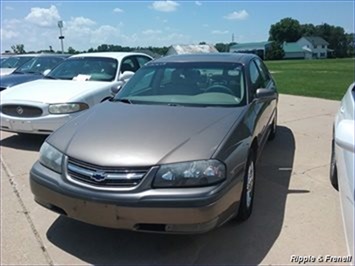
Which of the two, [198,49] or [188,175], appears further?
[198,49]

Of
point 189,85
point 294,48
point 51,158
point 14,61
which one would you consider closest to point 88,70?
point 189,85

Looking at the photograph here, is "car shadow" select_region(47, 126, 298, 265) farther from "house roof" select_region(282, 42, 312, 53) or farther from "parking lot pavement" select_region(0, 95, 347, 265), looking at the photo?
"house roof" select_region(282, 42, 312, 53)

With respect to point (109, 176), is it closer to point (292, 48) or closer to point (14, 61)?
point (14, 61)

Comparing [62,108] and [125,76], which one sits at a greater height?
[125,76]

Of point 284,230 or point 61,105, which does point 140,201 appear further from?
point 61,105

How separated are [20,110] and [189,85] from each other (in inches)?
127

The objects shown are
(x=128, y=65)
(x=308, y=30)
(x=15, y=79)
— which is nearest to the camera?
(x=128, y=65)

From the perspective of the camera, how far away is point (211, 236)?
3258mm

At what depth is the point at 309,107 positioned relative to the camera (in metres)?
9.80

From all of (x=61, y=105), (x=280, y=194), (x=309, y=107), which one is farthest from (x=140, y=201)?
(x=309, y=107)

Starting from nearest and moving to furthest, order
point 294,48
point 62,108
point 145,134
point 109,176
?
point 109,176, point 145,134, point 62,108, point 294,48

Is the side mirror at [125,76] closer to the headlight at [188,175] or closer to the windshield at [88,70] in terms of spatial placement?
the windshield at [88,70]

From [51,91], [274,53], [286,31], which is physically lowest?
[274,53]

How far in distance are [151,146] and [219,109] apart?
1.05 metres
